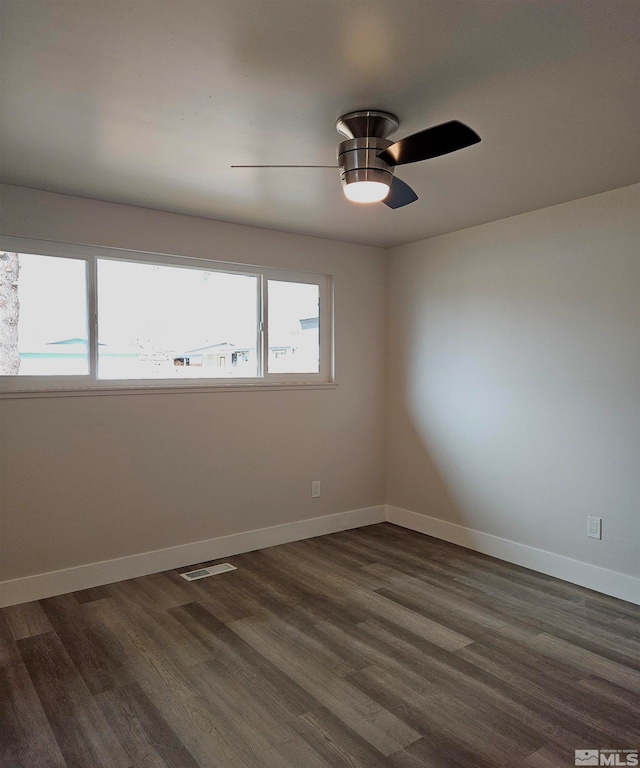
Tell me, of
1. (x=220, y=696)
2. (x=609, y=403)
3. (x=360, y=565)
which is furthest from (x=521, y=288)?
(x=220, y=696)

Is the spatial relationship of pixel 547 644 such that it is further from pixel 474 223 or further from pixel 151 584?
pixel 474 223

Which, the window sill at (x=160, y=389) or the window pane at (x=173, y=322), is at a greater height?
the window pane at (x=173, y=322)

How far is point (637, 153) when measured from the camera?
2.64m

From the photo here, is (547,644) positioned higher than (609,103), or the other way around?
(609,103)

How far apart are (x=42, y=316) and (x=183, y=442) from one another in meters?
1.18

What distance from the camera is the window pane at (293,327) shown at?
14.0ft

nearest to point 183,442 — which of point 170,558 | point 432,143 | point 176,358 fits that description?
point 176,358

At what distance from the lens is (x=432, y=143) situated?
190cm

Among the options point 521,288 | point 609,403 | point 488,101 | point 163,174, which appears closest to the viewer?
point 488,101

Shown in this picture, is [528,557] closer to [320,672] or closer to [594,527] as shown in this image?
[594,527]

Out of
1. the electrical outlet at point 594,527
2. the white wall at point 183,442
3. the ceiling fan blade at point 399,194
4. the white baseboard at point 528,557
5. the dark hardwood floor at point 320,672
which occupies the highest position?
the ceiling fan blade at point 399,194

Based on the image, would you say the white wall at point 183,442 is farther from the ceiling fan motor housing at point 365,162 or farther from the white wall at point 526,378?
the ceiling fan motor housing at point 365,162

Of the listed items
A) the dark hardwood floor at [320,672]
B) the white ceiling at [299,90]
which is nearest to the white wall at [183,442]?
the dark hardwood floor at [320,672]

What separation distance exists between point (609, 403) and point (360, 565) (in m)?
1.90
